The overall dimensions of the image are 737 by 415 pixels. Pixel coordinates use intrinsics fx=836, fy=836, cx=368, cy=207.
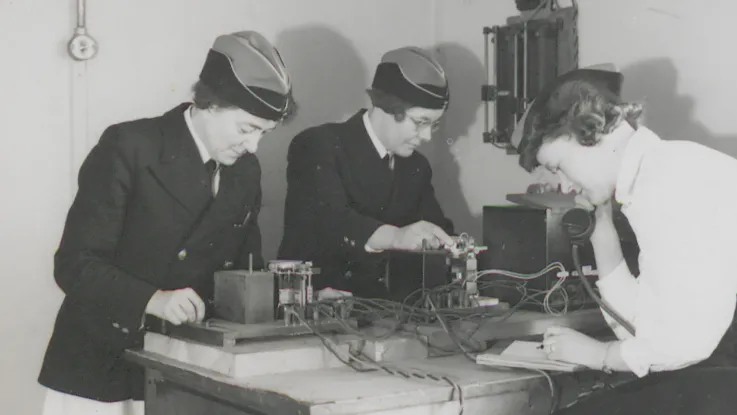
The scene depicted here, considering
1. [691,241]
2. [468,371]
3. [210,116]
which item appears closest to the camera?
[691,241]

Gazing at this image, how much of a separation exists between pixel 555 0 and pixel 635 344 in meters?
1.62

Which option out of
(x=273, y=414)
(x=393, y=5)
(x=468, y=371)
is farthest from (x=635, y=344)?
(x=393, y=5)

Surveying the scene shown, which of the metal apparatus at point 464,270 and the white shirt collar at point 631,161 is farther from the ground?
the white shirt collar at point 631,161

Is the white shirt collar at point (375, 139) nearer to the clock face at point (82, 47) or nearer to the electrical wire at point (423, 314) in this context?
the electrical wire at point (423, 314)

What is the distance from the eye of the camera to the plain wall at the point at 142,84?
8.09 feet

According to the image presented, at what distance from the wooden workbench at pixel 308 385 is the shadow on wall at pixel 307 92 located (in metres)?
1.13

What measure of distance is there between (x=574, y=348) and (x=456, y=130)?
1.76 meters

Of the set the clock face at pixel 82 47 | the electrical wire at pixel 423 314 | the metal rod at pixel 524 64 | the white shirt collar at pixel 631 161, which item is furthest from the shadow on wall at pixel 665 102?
the clock face at pixel 82 47

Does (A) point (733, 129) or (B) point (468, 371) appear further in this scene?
(A) point (733, 129)

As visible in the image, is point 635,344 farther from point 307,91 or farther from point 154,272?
point 307,91

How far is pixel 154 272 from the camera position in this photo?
223 cm

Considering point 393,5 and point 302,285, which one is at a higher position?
point 393,5

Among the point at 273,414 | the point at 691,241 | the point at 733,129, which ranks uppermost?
the point at 733,129

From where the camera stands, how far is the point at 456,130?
11.2 feet
